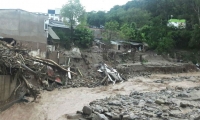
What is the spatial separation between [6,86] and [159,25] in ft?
132

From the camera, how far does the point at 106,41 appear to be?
4281 centimetres

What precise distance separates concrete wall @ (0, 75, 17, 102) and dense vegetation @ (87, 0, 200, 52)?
27863 mm

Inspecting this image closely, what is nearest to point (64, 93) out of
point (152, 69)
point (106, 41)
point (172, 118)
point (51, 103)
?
point (51, 103)

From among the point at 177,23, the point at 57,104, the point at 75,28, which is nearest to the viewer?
the point at 57,104

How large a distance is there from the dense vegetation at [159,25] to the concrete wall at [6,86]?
27.9 m

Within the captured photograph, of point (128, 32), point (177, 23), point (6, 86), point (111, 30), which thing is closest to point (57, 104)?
point (6, 86)

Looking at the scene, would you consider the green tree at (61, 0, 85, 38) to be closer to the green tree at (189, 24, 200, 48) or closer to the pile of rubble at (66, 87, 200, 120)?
the green tree at (189, 24, 200, 48)

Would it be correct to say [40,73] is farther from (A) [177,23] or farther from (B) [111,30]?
(A) [177,23]

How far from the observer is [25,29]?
91.7 feet

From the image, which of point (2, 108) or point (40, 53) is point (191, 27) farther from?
point (2, 108)

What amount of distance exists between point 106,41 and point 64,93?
24.2m

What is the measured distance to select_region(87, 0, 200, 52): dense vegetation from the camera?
41.2 m

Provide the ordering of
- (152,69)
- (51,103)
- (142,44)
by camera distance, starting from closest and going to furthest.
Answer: (51,103) → (152,69) → (142,44)

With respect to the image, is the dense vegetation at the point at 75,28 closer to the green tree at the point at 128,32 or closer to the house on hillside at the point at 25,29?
the house on hillside at the point at 25,29
